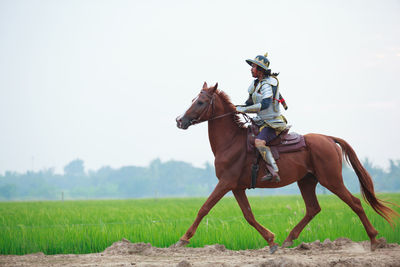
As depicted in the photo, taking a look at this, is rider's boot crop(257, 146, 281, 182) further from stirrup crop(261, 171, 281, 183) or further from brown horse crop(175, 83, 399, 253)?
brown horse crop(175, 83, 399, 253)

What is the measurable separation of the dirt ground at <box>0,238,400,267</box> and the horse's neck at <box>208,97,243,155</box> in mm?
1748

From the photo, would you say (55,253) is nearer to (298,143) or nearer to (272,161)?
(272,161)

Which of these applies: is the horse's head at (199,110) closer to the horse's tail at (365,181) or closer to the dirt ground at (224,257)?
the dirt ground at (224,257)

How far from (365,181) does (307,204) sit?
111cm

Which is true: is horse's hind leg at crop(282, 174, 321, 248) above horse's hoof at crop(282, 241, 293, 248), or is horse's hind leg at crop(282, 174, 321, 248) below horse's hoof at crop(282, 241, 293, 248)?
above

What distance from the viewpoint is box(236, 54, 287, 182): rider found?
6785mm

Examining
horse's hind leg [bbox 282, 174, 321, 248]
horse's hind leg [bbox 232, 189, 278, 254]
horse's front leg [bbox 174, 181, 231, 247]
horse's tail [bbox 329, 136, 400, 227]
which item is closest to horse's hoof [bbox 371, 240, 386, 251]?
horse's tail [bbox 329, 136, 400, 227]

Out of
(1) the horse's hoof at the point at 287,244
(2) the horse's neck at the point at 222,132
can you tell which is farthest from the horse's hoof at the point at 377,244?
(2) the horse's neck at the point at 222,132

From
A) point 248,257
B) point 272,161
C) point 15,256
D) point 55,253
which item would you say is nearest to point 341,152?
point 272,161

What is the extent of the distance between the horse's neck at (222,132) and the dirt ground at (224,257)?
1.75 m

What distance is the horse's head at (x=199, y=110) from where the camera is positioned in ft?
21.8

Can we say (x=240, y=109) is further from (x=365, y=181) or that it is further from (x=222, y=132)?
(x=365, y=181)

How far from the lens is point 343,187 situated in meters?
7.22

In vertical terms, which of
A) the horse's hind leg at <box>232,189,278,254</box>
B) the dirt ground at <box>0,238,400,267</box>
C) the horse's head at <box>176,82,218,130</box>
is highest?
the horse's head at <box>176,82,218,130</box>
